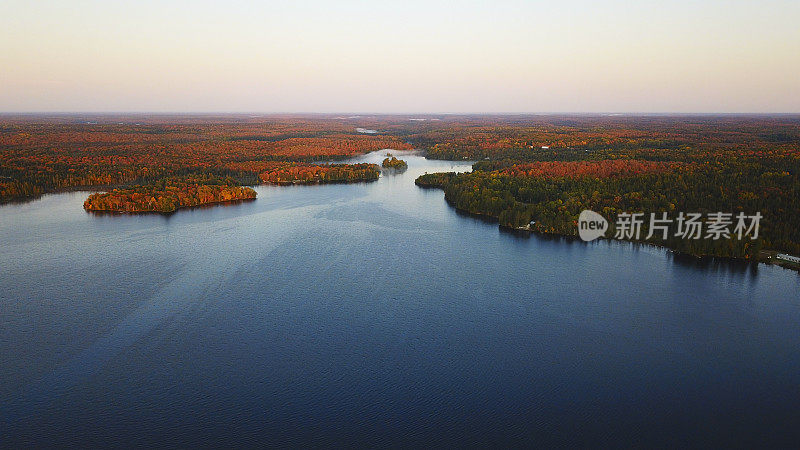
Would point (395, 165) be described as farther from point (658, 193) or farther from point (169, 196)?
point (658, 193)

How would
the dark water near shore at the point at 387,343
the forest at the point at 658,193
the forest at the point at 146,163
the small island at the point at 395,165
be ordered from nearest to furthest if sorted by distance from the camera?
the dark water near shore at the point at 387,343, the forest at the point at 658,193, the forest at the point at 146,163, the small island at the point at 395,165

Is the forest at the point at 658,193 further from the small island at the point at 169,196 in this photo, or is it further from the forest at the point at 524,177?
the small island at the point at 169,196

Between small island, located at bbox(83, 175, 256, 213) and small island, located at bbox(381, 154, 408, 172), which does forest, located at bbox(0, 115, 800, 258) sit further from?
small island, located at bbox(381, 154, 408, 172)

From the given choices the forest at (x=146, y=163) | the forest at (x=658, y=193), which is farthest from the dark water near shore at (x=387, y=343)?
the forest at (x=146, y=163)

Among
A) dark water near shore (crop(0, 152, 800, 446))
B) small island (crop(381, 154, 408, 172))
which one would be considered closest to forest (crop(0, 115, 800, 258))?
small island (crop(381, 154, 408, 172))

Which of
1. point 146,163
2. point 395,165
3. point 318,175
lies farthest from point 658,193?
point 146,163

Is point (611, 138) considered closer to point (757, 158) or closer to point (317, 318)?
point (757, 158)

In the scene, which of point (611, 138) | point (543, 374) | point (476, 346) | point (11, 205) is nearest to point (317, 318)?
point (476, 346)
